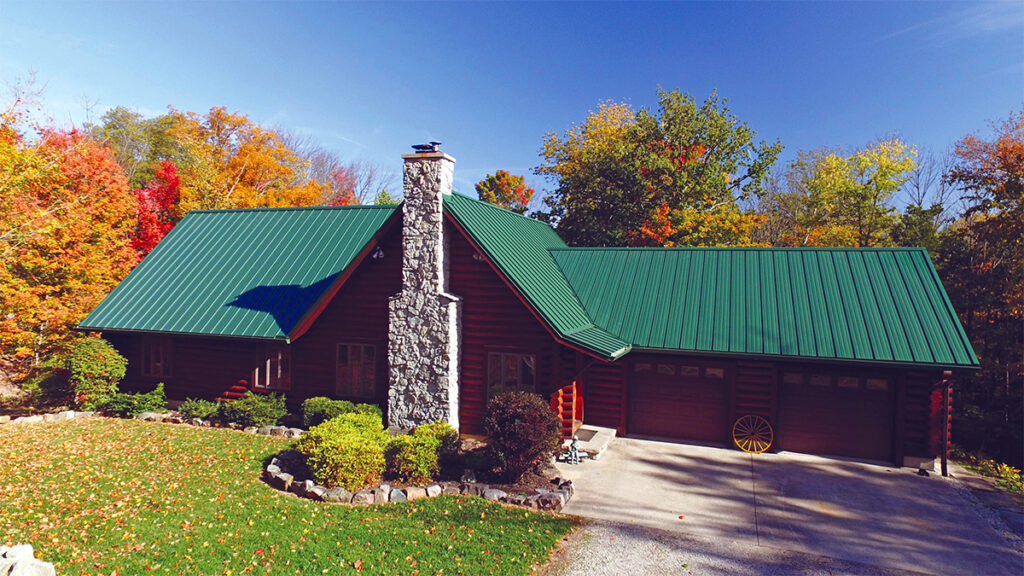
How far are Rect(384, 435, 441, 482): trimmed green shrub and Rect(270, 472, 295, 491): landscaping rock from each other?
194 centimetres

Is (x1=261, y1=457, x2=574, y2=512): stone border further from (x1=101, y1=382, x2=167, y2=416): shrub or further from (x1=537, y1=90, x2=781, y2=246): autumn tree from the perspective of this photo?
(x1=537, y1=90, x2=781, y2=246): autumn tree

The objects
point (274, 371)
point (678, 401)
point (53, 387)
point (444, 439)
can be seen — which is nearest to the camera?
point (444, 439)

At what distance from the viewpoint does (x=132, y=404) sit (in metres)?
17.7

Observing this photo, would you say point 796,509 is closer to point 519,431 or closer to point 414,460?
point 519,431

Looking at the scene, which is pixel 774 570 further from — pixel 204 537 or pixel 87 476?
pixel 87 476

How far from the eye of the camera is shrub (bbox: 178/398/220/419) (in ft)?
55.6

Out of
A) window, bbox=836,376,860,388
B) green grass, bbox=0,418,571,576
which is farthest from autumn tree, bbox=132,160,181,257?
window, bbox=836,376,860,388

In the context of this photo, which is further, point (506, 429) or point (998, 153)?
point (998, 153)

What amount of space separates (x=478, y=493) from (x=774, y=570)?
17.7 ft

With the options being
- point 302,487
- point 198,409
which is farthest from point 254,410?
point 302,487

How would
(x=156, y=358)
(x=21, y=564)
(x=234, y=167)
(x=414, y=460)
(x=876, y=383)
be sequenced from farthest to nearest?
(x=234, y=167) → (x=156, y=358) → (x=876, y=383) → (x=414, y=460) → (x=21, y=564)

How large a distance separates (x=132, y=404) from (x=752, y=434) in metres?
18.3

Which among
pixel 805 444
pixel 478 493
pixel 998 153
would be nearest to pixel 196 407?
pixel 478 493

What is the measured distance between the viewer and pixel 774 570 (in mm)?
8867
